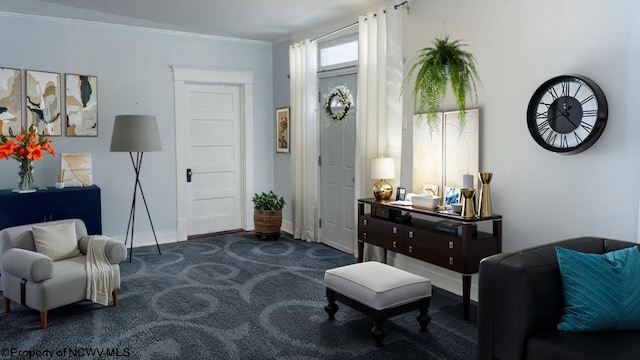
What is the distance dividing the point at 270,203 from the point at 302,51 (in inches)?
78.8

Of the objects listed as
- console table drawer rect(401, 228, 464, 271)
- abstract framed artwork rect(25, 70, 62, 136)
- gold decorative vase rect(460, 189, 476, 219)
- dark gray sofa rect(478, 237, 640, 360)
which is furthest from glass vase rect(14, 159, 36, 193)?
dark gray sofa rect(478, 237, 640, 360)

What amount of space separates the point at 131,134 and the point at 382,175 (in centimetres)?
277

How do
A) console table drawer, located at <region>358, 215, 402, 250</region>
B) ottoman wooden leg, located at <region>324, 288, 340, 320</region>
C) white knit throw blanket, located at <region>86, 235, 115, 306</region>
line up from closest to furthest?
ottoman wooden leg, located at <region>324, 288, 340, 320</region> < white knit throw blanket, located at <region>86, 235, 115, 306</region> < console table drawer, located at <region>358, 215, 402, 250</region>

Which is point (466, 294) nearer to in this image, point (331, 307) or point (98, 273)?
point (331, 307)

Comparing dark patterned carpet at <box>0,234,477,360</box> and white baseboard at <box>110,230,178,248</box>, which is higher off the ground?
white baseboard at <box>110,230,178,248</box>

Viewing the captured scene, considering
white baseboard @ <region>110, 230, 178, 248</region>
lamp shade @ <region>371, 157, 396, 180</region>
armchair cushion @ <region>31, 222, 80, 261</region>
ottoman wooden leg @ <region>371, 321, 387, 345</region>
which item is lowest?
ottoman wooden leg @ <region>371, 321, 387, 345</region>

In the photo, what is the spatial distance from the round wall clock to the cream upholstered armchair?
3327 millimetres

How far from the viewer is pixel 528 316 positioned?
2.27 meters

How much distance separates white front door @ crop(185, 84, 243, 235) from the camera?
652cm

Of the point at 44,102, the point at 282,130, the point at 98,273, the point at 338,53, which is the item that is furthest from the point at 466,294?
the point at 44,102

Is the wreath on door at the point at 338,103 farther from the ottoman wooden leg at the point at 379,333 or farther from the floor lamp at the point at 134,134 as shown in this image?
the ottoman wooden leg at the point at 379,333

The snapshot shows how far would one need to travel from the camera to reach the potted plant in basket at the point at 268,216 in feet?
20.4

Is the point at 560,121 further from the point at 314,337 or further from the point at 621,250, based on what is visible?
the point at 314,337

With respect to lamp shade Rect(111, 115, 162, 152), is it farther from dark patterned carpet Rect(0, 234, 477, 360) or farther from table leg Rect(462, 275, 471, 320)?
table leg Rect(462, 275, 471, 320)
